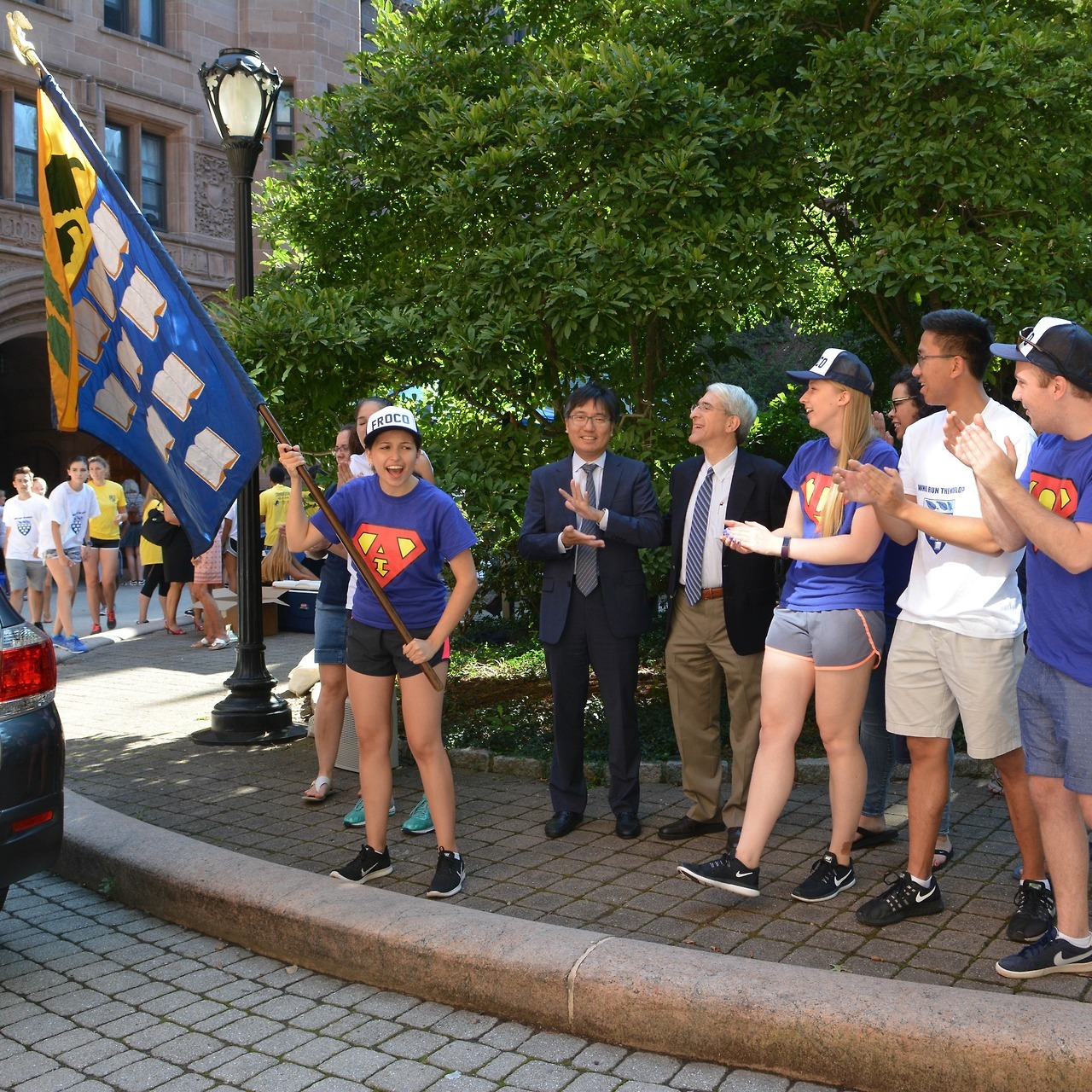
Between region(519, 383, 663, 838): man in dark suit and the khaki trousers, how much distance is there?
0.64ft

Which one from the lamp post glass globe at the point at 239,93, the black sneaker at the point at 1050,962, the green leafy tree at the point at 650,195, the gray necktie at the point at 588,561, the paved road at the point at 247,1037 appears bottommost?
the paved road at the point at 247,1037

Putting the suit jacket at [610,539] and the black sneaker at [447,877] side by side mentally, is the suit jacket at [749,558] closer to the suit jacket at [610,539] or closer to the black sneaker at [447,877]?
the suit jacket at [610,539]

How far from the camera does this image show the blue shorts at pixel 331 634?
6.11 meters

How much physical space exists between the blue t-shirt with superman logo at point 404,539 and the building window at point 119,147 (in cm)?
2298

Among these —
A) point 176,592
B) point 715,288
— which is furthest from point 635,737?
point 176,592

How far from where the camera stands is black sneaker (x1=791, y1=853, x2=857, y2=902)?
450cm

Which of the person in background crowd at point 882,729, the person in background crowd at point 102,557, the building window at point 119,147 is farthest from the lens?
the building window at point 119,147

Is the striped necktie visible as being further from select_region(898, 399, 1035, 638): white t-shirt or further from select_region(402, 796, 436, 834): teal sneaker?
select_region(402, 796, 436, 834): teal sneaker

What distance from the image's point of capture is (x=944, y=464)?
4246 mm

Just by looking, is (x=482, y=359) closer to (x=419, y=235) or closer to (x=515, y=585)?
A: (x=419, y=235)

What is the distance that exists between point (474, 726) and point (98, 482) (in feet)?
30.8

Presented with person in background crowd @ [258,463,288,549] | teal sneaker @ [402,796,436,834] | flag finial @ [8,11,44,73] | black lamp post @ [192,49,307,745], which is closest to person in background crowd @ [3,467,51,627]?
person in background crowd @ [258,463,288,549]

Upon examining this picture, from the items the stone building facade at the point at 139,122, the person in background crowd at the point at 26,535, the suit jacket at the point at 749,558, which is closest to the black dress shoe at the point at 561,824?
the suit jacket at the point at 749,558

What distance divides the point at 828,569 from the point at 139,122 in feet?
82.3
